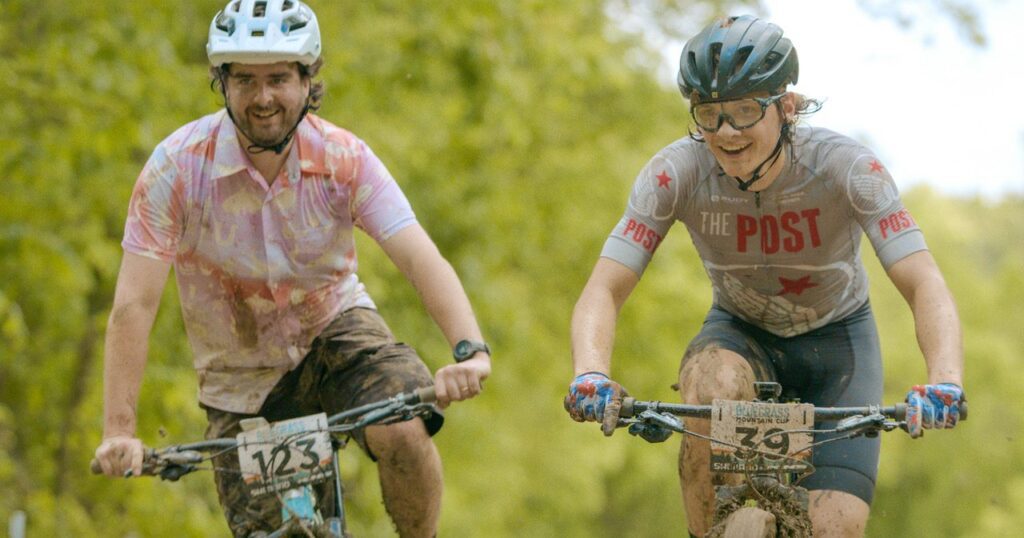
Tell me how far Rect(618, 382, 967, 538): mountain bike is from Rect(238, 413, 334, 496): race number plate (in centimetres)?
108

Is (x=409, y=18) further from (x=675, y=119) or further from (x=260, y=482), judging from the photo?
(x=260, y=482)

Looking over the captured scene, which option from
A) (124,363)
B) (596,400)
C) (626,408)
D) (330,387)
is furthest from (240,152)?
(626,408)

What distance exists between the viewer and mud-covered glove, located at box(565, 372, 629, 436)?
529cm

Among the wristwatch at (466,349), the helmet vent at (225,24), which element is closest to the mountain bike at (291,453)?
the wristwatch at (466,349)

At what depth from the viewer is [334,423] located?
5.70 m

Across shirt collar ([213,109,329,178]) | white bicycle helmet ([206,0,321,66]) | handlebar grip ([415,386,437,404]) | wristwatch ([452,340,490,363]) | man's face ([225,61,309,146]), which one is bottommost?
handlebar grip ([415,386,437,404])

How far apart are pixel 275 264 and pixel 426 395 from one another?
1.03 meters

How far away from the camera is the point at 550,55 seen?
18484 mm

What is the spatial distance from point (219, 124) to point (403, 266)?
2.99 ft

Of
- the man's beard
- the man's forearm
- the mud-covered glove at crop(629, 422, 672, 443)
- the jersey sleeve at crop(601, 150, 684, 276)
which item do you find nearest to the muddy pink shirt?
the man's beard

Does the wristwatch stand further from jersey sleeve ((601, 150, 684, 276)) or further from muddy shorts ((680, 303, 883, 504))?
muddy shorts ((680, 303, 883, 504))

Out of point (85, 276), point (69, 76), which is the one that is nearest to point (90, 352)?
point (85, 276)

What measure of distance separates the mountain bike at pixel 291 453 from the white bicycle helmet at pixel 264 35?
1.36m

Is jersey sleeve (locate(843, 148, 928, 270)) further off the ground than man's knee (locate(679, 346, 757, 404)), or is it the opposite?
jersey sleeve (locate(843, 148, 928, 270))
